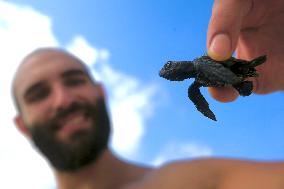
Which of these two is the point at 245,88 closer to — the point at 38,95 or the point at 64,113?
the point at 64,113

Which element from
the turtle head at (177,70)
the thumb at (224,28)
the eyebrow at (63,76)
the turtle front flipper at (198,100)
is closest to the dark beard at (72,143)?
the eyebrow at (63,76)

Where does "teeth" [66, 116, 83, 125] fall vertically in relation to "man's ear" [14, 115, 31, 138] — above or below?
below

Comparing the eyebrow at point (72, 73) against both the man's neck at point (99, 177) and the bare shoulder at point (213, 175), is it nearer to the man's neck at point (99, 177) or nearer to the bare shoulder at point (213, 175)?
Answer: the man's neck at point (99, 177)

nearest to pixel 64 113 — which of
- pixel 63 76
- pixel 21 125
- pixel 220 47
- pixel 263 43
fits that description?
pixel 63 76

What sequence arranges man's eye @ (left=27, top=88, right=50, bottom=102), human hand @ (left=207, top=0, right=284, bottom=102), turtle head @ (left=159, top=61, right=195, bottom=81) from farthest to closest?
turtle head @ (left=159, top=61, right=195, bottom=81)
man's eye @ (left=27, top=88, right=50, bottom=102)
human hand @ (left=207, top=0, right=284, bottom=102)

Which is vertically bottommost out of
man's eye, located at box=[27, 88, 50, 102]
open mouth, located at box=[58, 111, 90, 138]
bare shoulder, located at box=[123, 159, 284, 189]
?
bare shoulder, located at box=[123, 159, 284, 189]

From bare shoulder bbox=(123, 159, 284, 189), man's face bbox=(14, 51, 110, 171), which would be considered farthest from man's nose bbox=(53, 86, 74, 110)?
bare shoulder bbox=(123, 159, 284, 189)

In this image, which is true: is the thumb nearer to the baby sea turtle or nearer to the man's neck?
the baby sea turtle

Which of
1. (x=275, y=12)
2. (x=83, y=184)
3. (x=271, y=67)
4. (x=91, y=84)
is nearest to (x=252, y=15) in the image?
(x=275, y=12)
